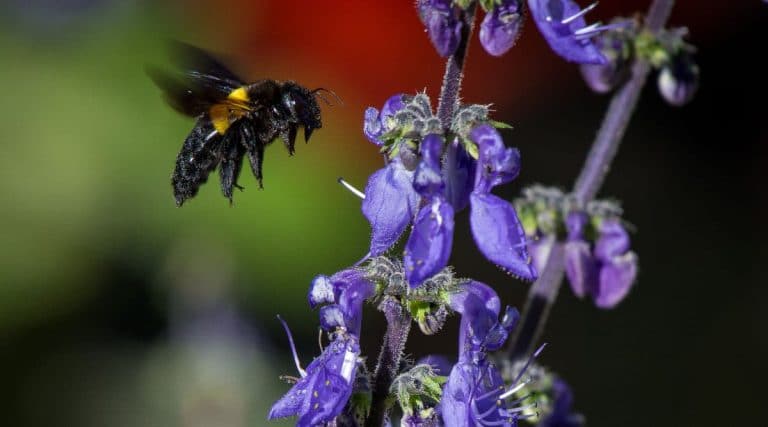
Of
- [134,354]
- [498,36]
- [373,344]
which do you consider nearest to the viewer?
[498,36]

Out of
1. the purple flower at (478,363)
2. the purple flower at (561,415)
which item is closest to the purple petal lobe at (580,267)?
the purple flower at (561,415)

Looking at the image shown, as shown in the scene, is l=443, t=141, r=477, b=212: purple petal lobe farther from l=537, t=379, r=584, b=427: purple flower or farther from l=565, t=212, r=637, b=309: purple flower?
l=537, t=379, r=584, b=427: purple flower

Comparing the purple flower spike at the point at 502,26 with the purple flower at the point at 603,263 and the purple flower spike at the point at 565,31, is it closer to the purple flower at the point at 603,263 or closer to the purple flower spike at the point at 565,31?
the purple flower spike at the point at 565,31

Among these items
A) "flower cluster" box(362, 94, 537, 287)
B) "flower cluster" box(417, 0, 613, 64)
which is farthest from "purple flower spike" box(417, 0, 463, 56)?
"flower cluster" box(362, 94, 537, 287)

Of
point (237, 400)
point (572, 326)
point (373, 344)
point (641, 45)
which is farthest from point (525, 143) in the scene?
point (641, 45)

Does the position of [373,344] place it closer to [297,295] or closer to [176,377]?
[297,295]

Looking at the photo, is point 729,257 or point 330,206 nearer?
point 330,206
